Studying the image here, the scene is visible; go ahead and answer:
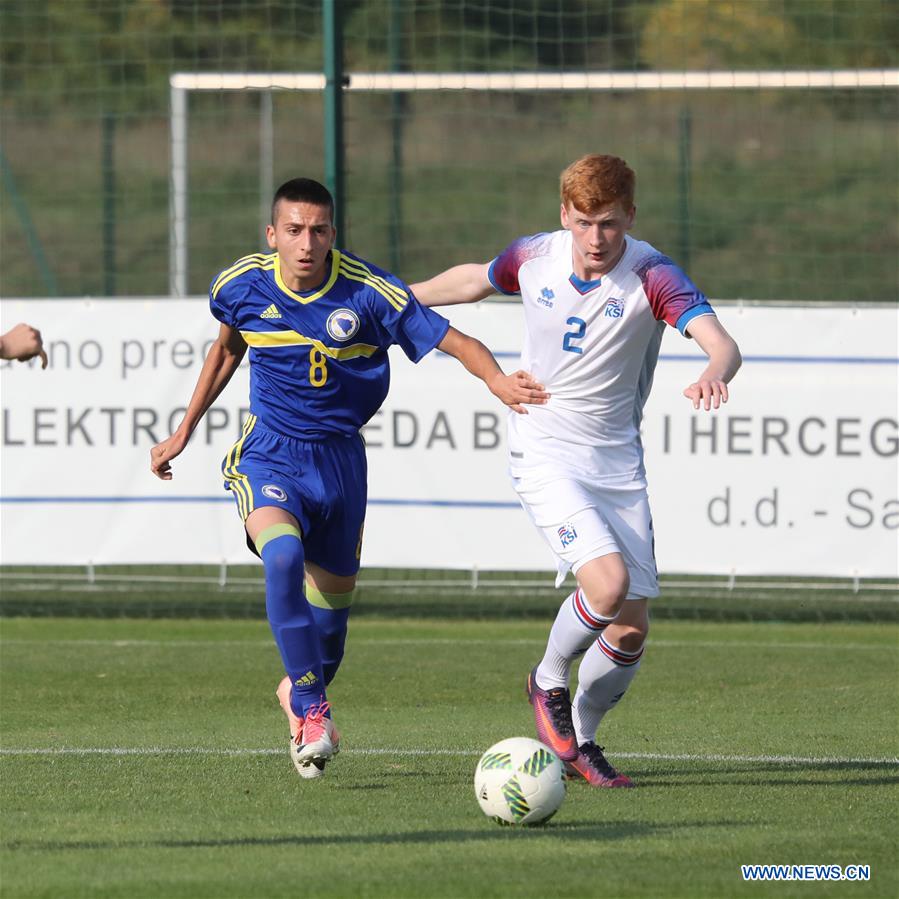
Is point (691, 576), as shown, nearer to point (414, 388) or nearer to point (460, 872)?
point (414, 388)

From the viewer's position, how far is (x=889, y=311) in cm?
1168

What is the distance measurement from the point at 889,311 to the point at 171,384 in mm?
4625

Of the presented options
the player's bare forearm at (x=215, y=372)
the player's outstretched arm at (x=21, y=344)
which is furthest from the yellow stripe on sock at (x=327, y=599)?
the player's outstretched arm at (x=21, y=344)

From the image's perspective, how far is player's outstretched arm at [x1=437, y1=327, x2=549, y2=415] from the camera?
6.30m

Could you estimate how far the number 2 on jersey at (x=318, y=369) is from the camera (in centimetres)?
708

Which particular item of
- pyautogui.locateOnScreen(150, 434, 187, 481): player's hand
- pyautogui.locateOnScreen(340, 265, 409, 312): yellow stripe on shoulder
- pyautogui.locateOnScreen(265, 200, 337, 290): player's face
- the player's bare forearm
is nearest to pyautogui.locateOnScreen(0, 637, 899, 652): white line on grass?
pyautogui.locateOnScreen(150, 434, 187, 481): player's hand

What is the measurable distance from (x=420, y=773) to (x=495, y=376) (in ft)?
5.16

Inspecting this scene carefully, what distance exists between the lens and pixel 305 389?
7.11m

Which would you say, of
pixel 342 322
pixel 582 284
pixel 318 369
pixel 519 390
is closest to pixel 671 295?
pixel 582 284

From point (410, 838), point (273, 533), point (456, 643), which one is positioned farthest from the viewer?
point (456, 643)

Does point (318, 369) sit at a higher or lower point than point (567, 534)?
higher

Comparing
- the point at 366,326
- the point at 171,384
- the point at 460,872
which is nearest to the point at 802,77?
the point at 171,384

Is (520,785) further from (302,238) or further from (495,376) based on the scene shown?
(302,238)

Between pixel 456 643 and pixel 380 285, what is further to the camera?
pixel 456 643
